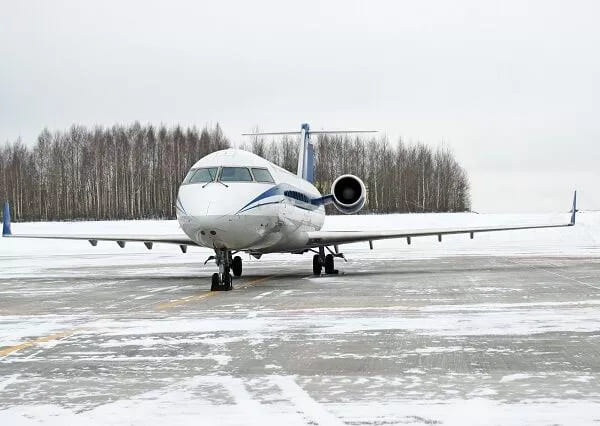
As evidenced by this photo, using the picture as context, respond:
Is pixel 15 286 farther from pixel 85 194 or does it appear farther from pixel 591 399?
pixel 85 194

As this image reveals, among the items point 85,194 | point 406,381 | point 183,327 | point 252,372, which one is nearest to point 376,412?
point 406,381

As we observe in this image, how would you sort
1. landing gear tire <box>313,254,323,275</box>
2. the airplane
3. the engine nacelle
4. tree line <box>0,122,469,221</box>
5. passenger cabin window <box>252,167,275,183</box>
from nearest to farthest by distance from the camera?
the airplane
passenger cabin window <box>252,167,275,183</box>
landing gear tire <box>313,254,323,275</box>
the engine nacelle
tree line <box>0,122,469,221</box>

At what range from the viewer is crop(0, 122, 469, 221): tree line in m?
82.2

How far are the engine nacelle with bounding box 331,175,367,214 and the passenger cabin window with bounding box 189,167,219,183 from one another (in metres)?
5.66

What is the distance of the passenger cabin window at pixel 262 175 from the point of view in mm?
18047

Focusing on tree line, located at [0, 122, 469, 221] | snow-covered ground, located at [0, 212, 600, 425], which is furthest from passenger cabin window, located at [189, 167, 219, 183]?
tree line, located at [0, 122, 469, 221]

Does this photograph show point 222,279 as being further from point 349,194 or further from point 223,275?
point 349,194

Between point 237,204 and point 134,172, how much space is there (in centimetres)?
6858

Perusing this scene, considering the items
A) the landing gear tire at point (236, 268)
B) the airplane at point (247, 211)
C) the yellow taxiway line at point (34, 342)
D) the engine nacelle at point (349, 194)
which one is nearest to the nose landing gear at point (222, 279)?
the airplane at point (247, 211)

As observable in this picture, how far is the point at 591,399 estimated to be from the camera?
17.1ft

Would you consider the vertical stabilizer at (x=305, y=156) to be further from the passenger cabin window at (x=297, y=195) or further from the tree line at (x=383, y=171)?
the tree line at (x=383, y=171)

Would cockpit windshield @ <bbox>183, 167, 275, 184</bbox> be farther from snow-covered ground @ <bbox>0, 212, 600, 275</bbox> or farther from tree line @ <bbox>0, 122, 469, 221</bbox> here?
tree line @ <bbox>0, 122, 469, 221</bbox>

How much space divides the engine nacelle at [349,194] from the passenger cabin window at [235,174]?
508 cm

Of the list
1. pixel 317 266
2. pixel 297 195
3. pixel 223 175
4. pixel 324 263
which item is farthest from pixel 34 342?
pixel 324 263
